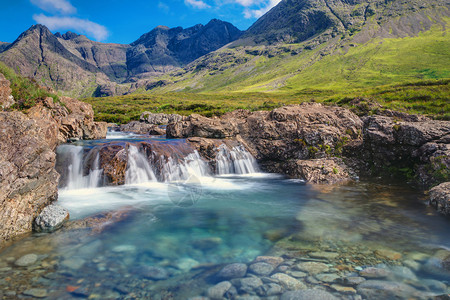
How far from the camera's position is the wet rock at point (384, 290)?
485 cm

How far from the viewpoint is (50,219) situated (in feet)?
26.4

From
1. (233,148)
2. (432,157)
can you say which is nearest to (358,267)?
(432,157)

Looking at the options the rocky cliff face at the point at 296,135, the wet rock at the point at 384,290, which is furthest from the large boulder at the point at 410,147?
the wet rock at the point at 384,290

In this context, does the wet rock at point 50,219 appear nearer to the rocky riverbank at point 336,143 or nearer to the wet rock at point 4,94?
the wet rock at point 4,94

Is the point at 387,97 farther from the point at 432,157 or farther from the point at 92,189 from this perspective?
the point at 92,189

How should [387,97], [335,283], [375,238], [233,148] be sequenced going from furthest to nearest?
[387,97] → [233,148] → [375,238] → [335,283]

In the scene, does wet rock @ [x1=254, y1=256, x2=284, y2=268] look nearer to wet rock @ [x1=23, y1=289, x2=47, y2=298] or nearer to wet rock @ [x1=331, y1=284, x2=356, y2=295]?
wet rock @ [x1=331, y1=284, x2=356, y2=295]

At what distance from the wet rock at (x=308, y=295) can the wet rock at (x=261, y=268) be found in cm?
89

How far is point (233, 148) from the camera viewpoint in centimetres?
1950

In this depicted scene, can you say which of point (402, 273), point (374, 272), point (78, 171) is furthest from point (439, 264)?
point (78, 171)

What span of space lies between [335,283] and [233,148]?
14684 mm

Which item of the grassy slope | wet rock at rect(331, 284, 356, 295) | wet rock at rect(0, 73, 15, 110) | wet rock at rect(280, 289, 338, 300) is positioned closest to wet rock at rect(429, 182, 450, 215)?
wet rock at rect(331, 284, 356, 295)

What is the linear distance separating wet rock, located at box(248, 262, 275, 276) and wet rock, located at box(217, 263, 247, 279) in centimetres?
18

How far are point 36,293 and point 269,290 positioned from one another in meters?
4.62
